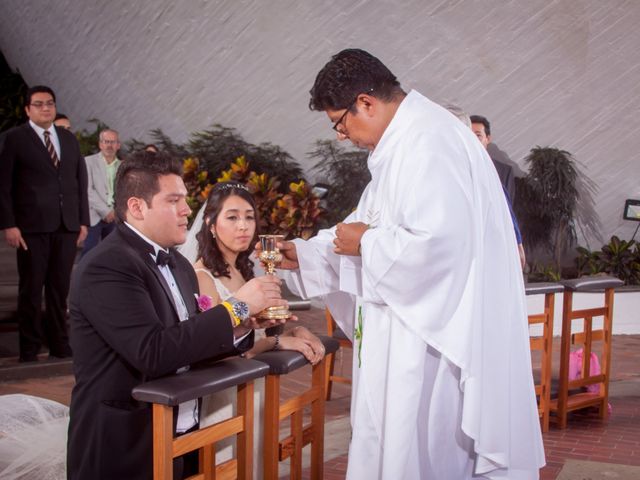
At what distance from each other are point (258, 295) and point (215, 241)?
1273 mm

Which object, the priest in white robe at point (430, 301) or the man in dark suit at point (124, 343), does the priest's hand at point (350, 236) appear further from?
the man in dark suit at point (124, 343)

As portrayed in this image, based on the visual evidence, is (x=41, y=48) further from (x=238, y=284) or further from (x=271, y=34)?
(x=238, y=284)

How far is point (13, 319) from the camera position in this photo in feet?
22.7

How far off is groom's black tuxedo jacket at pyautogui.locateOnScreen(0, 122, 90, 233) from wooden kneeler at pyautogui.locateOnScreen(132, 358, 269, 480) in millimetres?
3770

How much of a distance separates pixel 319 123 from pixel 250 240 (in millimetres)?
5951

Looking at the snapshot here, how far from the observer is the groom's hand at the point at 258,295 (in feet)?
8.67

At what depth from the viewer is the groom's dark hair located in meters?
2.58

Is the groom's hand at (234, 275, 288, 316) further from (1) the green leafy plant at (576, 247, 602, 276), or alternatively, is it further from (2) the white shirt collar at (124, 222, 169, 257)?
→ (1) the green leafy plant at (576, 247, 602, 276)

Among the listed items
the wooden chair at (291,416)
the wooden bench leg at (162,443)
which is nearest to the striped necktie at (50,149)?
the wooden chair at (291,416)

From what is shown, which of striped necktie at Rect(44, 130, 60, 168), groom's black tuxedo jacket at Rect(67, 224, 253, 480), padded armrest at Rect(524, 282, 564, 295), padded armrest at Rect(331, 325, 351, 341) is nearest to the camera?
groom's black tuxedo jacket at Rect(67, 224, 253, 480)

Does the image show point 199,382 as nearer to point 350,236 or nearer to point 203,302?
point 203,302

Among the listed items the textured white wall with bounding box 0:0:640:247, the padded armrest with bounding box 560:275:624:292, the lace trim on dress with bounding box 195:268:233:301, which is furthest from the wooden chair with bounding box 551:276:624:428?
the textured white wall with bounding box 0:0:640:247

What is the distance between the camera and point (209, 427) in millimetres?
2367

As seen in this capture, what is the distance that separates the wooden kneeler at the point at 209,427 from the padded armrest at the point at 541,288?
102 inches
